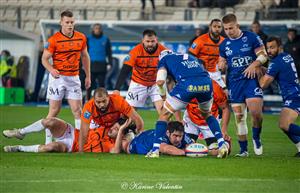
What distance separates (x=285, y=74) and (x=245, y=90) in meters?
0.77

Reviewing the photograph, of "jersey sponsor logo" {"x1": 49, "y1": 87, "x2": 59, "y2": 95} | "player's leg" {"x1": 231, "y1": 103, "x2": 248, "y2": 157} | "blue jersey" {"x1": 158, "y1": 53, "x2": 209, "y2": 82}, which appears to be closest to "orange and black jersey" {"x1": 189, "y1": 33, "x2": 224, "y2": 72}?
"jersey sponsor logo" {"x1": 49, "y1": 87, "x2": 59, "y2": 95}

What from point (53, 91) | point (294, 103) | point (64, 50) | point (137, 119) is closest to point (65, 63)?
point (64, 50)

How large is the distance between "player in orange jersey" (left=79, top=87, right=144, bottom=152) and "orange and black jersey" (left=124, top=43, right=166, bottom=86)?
3107 millimetres

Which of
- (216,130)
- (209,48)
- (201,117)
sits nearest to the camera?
(216,130)

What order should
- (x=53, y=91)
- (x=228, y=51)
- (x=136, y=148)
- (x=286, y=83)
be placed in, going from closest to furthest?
1. (x=136, y=148)
2. (x=286, y=83)
3. (x=228, y=51)
4. (x=53, y=91)

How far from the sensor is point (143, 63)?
19.4 m

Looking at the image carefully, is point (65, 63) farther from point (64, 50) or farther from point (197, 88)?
point (197, 88)

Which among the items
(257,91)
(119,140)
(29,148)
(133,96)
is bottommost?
(29,148)

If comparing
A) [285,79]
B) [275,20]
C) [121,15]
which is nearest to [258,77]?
[285,79]

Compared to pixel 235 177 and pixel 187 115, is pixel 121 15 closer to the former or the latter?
pixel 187 115

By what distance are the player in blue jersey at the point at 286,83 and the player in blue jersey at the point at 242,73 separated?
0.78ft

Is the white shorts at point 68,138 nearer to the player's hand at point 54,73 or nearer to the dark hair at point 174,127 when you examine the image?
the dark hair at point 174,127

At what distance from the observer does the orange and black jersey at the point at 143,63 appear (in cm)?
1927

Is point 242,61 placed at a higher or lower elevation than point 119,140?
higher
